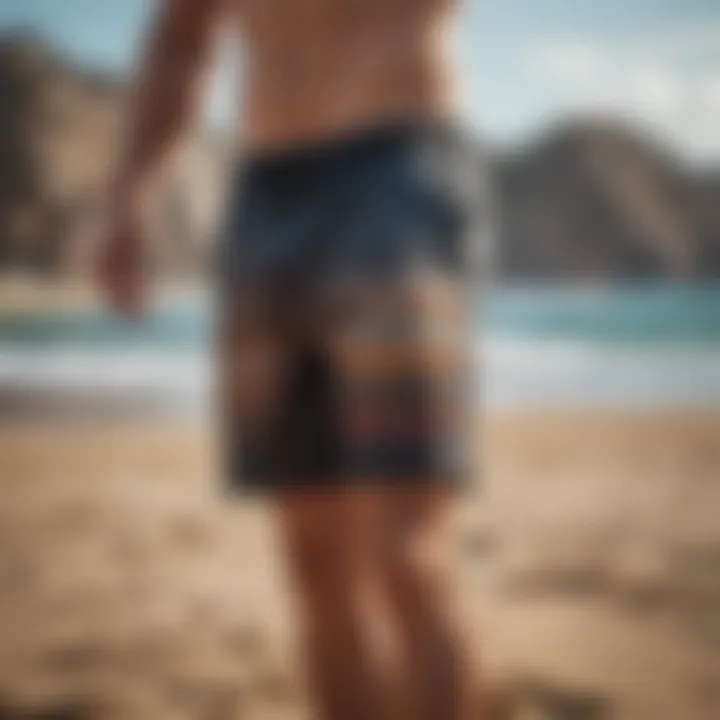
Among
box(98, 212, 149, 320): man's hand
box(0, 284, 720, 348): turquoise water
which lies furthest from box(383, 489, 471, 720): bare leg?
box(98, 212, 149, 320): man's hand

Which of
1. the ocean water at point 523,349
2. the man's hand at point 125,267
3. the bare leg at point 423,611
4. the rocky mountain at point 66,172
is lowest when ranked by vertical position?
the bare leg at point 423,611

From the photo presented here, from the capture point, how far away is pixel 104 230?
904 mm

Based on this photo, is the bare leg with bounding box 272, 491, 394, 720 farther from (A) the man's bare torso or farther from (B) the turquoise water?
(A) the man's bare torso

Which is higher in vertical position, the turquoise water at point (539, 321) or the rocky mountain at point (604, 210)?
the rocky mountain at point (604, 210)

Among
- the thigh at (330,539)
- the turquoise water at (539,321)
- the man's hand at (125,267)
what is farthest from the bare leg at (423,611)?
the man's hand at (125,267)

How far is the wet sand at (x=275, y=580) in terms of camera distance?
894 millimetres

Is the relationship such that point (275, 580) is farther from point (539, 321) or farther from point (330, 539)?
point (539, 321)

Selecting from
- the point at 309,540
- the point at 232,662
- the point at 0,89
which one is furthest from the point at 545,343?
the point at 0,89

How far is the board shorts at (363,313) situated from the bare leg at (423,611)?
0.03 m

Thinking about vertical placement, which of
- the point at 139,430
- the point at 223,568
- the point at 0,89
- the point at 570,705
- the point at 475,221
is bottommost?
the point at 570,705

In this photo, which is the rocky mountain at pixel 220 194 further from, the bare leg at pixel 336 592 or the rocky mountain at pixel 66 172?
the bare leg at pixel 336 592

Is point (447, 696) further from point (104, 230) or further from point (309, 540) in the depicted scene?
point (104, 230)

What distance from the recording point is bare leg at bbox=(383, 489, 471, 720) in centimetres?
83

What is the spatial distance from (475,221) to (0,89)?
0.40 metres
